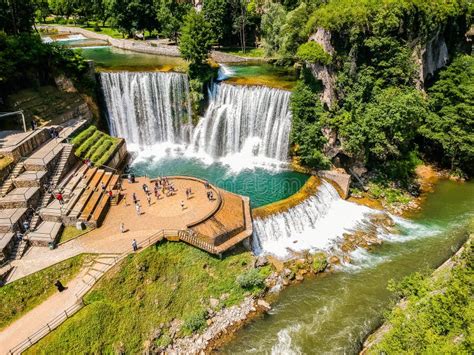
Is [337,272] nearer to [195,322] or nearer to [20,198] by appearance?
[195,322]

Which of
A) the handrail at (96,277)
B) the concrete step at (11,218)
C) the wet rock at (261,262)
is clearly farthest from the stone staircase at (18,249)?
the wet rock at (261,262)

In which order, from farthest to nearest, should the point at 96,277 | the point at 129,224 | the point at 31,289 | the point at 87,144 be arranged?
the point at 87,144, the point at 129,224, the point at 96,277, the point at 31,289

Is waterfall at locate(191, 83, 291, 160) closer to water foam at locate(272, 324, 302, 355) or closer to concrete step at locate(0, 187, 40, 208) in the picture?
concrete step at locate(0, 187, 40, 208)

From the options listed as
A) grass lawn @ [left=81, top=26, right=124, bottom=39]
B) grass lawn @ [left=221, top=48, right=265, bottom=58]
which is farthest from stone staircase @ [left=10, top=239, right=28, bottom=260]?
grass lawn @ [left=81, top=26, right=124, bottom=39]

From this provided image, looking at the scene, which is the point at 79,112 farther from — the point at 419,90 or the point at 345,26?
the point at 419,90

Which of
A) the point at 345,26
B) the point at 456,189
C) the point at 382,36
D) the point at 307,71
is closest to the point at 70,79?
the point at 307,71

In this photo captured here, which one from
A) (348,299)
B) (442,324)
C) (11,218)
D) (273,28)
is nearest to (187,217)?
(11,218)

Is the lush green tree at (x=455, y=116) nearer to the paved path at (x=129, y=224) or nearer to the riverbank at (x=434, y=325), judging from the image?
the riverbank at (x=434, y=325)
